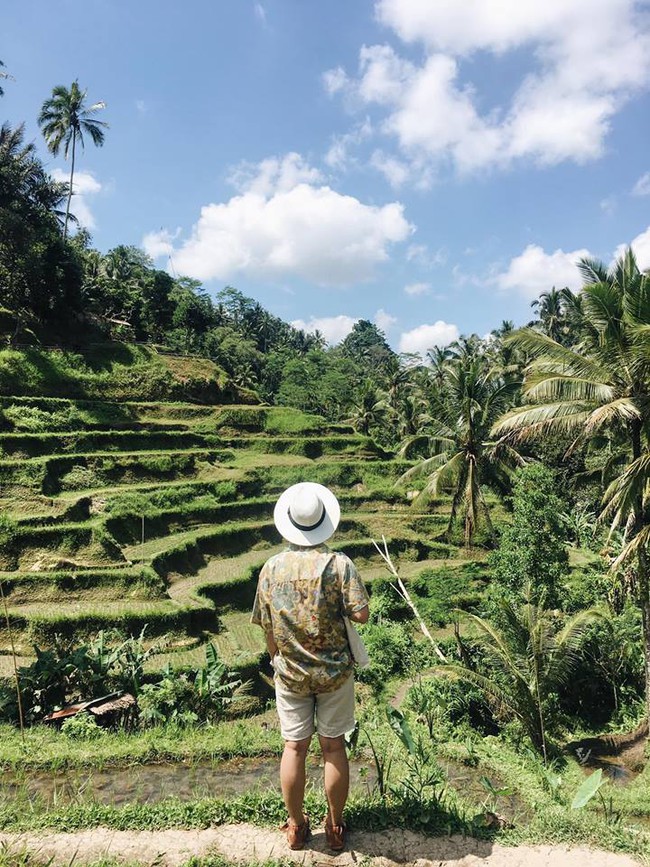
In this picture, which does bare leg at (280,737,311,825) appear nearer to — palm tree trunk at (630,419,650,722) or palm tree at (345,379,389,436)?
palm tree trunk at (630,419,650,722)

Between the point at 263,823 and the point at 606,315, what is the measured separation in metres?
A: 8.35

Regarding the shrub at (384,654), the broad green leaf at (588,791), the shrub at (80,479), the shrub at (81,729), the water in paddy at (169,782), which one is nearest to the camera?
the broad green leaf at (588,791)

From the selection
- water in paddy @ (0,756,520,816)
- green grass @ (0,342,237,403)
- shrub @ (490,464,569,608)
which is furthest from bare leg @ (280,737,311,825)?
green grass @ (0,342,237,403)

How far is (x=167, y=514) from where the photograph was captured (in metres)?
19.7

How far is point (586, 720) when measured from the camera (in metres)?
12.7

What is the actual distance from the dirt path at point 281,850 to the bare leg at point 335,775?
228 millimetres

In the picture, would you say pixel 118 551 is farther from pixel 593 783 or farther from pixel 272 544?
pixel 593 783

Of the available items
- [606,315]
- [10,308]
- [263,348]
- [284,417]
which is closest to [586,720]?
[606,315]

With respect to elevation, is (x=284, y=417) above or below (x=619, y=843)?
above

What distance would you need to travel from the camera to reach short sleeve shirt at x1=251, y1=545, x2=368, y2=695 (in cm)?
275

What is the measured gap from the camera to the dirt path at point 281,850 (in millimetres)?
2775

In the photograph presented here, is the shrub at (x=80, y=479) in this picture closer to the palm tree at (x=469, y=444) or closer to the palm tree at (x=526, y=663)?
the palm tree at (x=469, y=444)

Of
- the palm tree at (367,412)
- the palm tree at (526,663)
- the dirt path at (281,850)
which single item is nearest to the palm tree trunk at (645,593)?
the palm tree at (526,663)

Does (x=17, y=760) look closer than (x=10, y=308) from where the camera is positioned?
Yes
